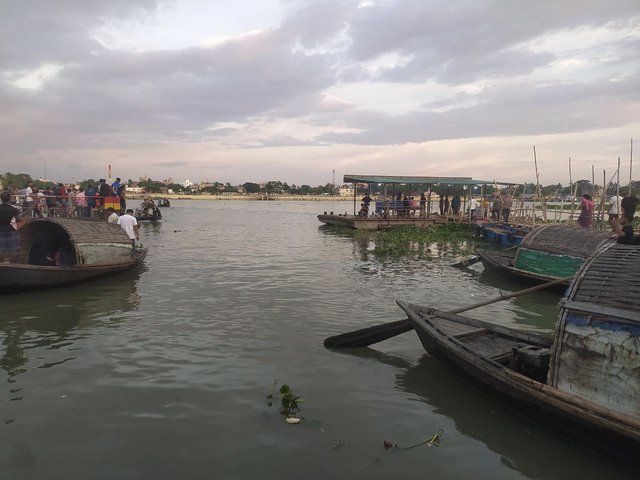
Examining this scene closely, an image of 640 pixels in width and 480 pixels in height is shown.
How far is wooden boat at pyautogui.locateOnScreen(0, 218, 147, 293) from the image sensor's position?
1055cm

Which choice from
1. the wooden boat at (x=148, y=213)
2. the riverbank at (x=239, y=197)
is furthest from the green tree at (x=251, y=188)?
the wooden boat at (x=148, y=213)

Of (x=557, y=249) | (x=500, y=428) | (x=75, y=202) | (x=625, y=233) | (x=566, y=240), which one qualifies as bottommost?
(x=500, y=428)

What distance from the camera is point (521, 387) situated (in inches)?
197

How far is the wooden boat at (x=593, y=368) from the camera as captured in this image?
169 inches

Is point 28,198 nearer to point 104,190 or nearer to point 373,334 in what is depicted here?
point 104,190

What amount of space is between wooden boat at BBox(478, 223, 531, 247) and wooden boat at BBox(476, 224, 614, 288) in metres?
8.17

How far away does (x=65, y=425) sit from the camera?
5086 millimetres

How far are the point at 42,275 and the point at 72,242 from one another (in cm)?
123

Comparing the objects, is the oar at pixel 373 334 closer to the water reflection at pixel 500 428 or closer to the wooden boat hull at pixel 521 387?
the wooden boat hull at pixel 521 387

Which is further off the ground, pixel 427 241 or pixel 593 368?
pixel 593 368

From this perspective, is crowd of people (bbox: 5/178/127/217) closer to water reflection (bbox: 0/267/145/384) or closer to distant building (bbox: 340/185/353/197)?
water reflection (bbox: 0/267/145/384)

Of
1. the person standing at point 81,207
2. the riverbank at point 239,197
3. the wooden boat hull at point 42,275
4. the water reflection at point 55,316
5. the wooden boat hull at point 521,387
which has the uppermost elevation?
the riverbank at point 239,197

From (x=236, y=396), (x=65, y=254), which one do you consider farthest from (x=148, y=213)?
(x=236, y=396)

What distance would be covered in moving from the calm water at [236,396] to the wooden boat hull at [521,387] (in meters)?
0.25
